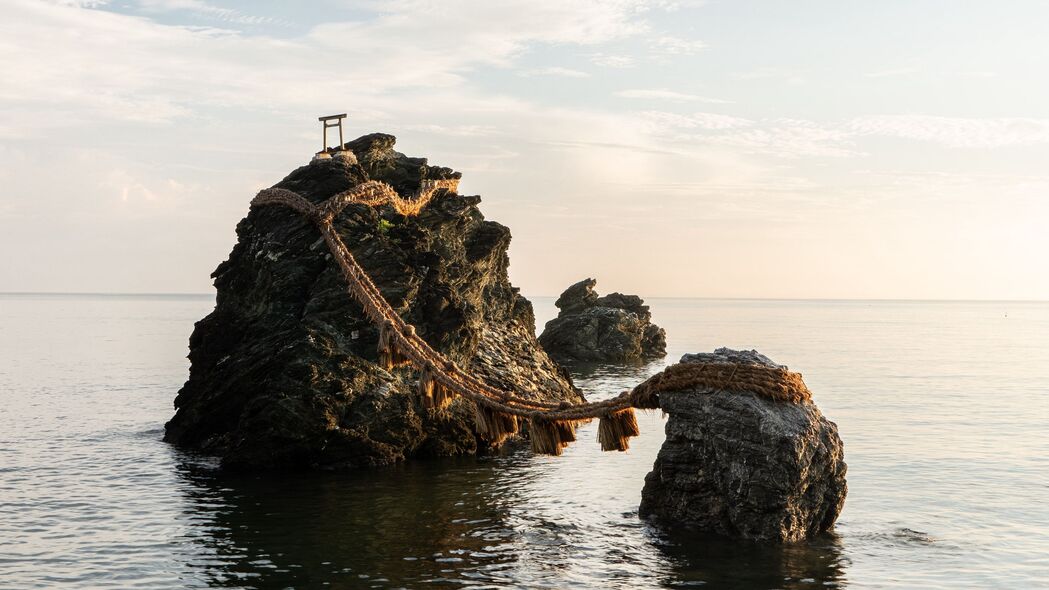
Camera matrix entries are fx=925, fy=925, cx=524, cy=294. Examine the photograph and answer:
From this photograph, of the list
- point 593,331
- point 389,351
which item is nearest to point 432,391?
point 389,351

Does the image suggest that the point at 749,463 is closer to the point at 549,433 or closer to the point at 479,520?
the point at 549,433

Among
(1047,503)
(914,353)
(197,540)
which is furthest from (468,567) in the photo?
(914,353)

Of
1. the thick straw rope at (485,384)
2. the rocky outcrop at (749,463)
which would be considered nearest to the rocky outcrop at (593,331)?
the thick straw rope at (485,384)

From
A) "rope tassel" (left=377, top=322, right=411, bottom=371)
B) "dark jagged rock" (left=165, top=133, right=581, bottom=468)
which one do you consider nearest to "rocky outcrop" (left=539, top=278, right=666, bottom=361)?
"dark jagged rock" (left=165, top=133, right=581, bottom=468)

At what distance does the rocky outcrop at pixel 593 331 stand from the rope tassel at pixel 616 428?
50.5m

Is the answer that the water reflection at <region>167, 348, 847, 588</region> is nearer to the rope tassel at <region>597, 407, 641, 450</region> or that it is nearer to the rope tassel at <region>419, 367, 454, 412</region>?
the rope tassel at <region>597, 407, 641, 450</region>

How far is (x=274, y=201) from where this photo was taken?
29.6 meters

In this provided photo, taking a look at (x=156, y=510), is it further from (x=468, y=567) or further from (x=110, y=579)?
(x=468, y=567)

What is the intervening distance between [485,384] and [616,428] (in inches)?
178

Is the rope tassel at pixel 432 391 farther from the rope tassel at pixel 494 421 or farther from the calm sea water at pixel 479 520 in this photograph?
the calm sea water at pixel 479 520

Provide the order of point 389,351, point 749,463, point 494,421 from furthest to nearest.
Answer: point 389,351
point 494,421
point 749,463

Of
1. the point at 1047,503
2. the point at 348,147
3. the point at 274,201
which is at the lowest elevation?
the point at 1047,503

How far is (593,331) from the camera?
73750mm

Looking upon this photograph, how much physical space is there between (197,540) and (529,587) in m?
7.28
